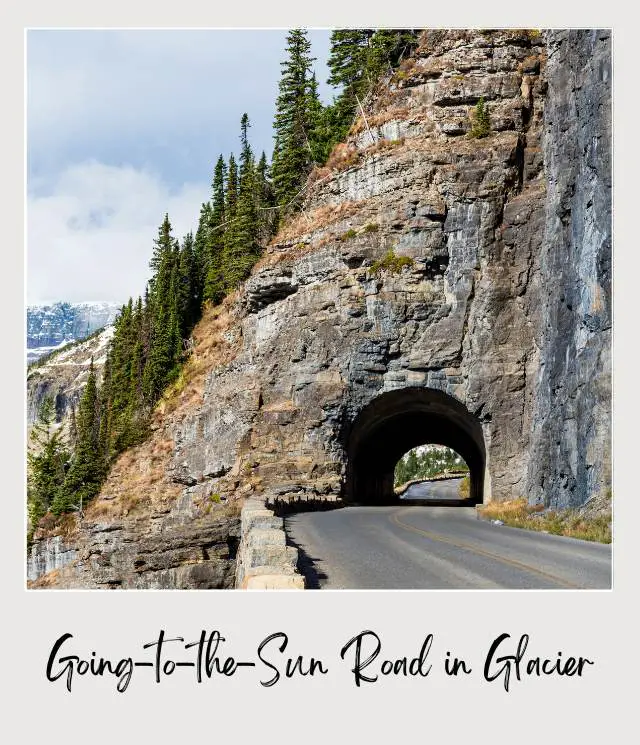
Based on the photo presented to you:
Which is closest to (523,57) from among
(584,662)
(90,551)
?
(90,551)

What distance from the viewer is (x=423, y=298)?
3291cm

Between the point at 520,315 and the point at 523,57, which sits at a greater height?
the point at 523,57

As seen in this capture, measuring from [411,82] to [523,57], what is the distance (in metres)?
5.00

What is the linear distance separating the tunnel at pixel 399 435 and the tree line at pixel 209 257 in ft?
42.7

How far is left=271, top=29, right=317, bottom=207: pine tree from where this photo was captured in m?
48.4

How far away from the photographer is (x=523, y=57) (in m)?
35.3

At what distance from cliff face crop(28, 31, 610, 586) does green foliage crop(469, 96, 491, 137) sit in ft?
1.15

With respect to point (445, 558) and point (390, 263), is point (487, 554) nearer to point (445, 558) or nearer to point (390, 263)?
point (445, 558)

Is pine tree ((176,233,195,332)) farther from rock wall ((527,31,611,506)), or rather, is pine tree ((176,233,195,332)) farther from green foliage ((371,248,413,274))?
rock wall ((527,31,611,506))

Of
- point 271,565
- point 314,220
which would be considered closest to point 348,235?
point 314,220

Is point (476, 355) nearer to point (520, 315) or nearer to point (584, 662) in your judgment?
point (520, 315)

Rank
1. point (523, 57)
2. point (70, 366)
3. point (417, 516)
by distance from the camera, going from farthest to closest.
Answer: point (70, 366) → point (523, 57) → point (417, 516)

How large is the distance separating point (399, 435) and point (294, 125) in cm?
1973

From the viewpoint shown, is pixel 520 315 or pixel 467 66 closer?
pixel 520 315
